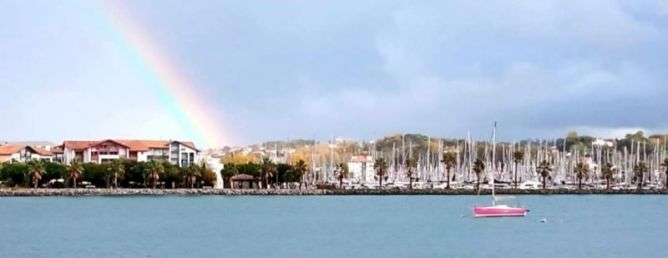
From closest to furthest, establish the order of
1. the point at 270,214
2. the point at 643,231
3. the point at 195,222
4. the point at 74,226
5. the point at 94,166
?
1. the point at 643,231
2. the point at 74,226
3. the point at 195,222
4. the point at 270,214
5. the point at 94,166

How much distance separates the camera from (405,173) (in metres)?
187

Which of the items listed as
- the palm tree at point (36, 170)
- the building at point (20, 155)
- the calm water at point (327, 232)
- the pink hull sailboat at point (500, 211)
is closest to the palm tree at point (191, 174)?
the palm tree at point (36, 170)

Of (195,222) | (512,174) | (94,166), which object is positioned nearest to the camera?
(195,222)

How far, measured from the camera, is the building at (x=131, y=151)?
18500 centimetres

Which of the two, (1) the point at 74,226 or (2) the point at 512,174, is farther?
(2) the point at 512,174

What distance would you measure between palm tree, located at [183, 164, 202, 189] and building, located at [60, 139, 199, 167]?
22.9 meters

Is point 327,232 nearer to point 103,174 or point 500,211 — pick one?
point 500,211

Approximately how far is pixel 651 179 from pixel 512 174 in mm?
23502

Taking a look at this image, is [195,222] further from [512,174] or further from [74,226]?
[512,174]

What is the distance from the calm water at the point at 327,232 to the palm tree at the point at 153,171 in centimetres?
3850

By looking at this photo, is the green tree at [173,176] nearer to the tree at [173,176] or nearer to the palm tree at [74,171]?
the tree at [173,176]

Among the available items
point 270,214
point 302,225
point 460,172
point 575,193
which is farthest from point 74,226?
point 460,172

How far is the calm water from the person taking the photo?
2265 inches

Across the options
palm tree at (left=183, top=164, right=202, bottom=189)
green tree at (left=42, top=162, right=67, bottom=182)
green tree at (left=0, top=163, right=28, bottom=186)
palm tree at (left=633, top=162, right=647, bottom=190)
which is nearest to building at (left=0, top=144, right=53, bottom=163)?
green tree at (left=0, top=163, right=28, bottom=186)
